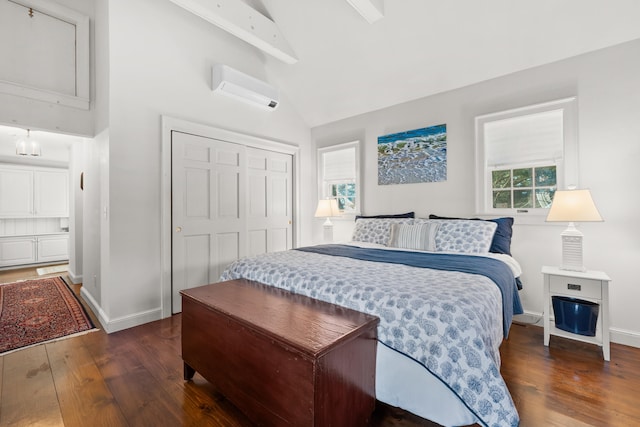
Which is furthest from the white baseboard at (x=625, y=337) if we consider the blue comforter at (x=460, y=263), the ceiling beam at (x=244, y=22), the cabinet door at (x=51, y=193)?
the cabinet door at (x=51, y=193)

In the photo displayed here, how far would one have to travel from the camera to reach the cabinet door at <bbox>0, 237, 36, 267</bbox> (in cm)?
496

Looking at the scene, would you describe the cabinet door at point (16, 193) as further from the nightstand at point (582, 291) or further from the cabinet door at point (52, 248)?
the nightstand at point (582, 291)

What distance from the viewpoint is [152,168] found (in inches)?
111

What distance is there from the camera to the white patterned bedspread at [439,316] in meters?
1.13

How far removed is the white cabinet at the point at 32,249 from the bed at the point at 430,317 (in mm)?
5662

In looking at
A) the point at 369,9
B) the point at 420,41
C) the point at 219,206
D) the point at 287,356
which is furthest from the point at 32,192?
the point at 420,41

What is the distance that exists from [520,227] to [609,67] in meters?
1.48

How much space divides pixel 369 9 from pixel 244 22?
132 cm

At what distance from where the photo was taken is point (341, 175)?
4.20 metres

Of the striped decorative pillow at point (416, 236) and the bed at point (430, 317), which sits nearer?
the bed at point (430, 317)

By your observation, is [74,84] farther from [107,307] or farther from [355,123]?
[355,123]

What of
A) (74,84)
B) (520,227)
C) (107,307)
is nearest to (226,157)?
(74,84)

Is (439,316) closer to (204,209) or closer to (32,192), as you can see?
(204,209)

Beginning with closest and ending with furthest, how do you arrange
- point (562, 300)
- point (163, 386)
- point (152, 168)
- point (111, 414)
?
point (111, 414) → point (163, 386) → point (562, 300) → point (152, 168)
